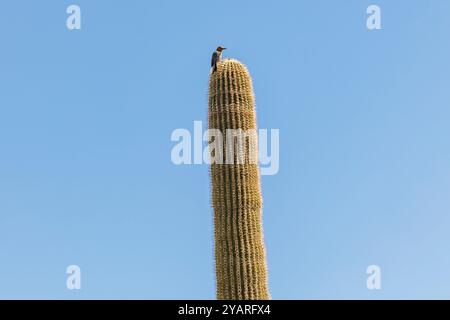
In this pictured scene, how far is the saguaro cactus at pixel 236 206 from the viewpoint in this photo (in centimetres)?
1370

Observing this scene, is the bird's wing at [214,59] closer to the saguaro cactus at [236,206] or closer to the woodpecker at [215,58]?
the woodpecker at [215,58]

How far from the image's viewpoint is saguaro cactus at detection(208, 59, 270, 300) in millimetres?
13695

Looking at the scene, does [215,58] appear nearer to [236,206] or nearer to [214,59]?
[214,59]

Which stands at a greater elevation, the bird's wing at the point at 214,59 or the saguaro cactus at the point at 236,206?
the bird's wing at the point at 214,59

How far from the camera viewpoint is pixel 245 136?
14.4m

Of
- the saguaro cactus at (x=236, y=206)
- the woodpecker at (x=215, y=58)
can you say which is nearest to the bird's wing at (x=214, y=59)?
the woodpecker at (x=215, y=58)

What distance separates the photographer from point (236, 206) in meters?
14.0

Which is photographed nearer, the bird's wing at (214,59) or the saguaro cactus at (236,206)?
the saguaro cactus at (236,206)

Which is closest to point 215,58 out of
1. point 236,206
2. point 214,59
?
point 214,59

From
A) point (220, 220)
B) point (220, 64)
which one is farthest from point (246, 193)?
point (220, 64)

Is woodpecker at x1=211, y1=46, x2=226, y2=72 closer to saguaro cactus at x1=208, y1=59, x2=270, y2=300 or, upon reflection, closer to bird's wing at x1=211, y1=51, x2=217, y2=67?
bird's wing at x1=211, y1=51, x2=217, y2=67
